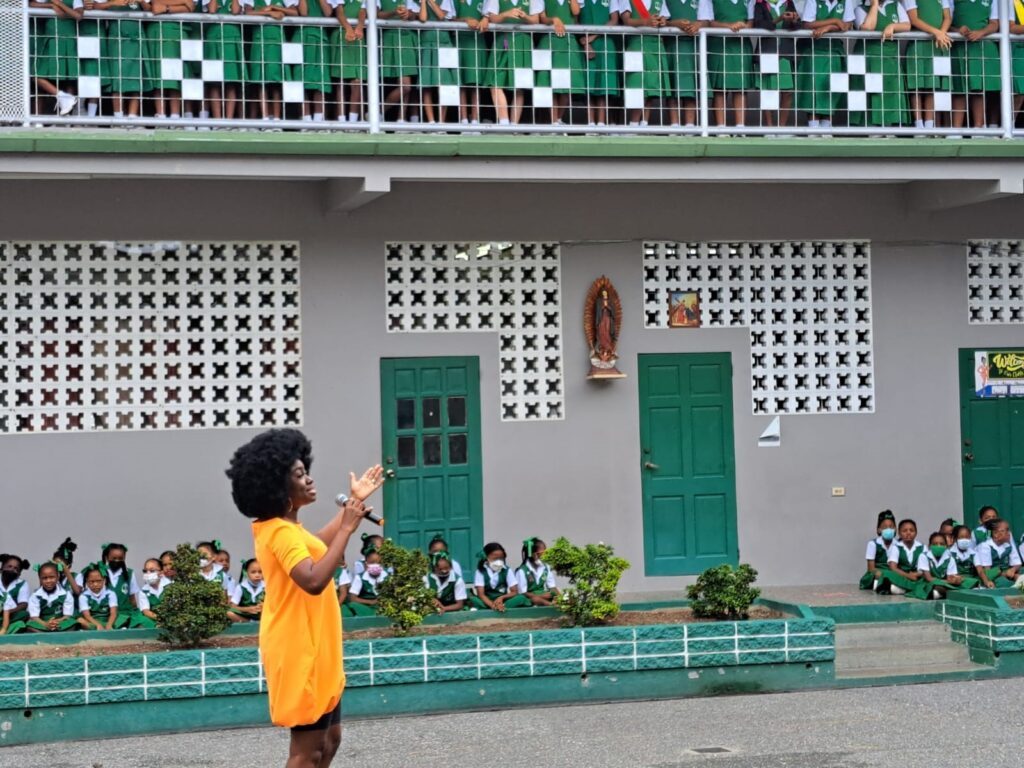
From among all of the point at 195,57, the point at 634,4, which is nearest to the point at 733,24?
the point at 634,4

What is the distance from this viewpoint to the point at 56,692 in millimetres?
9047

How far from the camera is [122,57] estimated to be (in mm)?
11625

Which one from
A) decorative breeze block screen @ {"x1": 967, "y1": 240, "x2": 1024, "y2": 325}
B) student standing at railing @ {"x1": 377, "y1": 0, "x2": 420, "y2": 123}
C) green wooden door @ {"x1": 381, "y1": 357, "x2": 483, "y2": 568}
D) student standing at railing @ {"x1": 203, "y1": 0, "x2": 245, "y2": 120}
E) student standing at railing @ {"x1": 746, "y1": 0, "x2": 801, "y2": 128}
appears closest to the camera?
student standing at railing @ {"x1": 203, "y1": 0, "x2": 245, "y2": 120}

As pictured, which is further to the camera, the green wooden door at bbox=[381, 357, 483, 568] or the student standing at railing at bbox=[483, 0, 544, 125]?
the green wooden door at bbox=[381, 357, 483, 568]

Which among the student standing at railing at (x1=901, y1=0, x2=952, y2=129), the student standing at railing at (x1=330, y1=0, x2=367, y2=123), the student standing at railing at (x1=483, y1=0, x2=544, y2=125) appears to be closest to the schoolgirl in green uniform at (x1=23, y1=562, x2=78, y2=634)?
the student standing at railing at (x1=330, y1=0, x2=367, y2=123)

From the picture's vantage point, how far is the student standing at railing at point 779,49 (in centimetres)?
1273

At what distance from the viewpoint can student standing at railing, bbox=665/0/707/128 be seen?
1273 centimetres

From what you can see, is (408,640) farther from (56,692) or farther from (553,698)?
(56,692)

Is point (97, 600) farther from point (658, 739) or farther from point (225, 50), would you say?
point (658, 739)

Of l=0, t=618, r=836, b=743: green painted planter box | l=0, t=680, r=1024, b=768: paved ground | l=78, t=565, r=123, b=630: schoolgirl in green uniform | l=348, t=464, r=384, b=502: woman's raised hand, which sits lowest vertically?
l=0, t=680, r=1024, b=768: paved ground

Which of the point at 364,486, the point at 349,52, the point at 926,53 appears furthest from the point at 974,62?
the point at 364,486

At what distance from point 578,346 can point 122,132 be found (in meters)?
4.17

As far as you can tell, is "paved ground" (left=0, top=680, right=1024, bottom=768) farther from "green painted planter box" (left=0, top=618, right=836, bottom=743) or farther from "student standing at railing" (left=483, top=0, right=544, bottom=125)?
"student standing at railing" (left=483, top=0, right=544, bottom=125)

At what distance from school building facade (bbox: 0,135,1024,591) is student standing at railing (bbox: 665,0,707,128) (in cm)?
73
